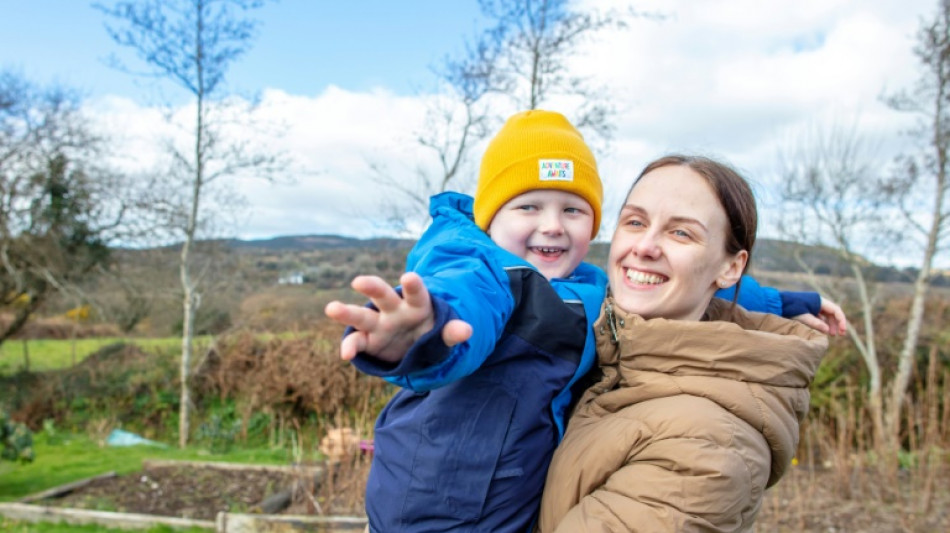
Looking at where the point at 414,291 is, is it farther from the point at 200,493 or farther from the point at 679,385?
the point at 200,493

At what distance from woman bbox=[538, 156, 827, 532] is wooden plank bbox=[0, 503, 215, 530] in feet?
18.3

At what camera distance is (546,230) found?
1.84 m

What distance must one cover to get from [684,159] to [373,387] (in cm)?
1085

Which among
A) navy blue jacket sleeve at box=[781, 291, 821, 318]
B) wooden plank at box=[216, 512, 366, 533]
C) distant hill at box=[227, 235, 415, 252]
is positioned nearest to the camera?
navy blue jacket sleeve at box=[781, 291, 821, 318]

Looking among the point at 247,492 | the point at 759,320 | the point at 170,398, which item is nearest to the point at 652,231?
the point at 759,320

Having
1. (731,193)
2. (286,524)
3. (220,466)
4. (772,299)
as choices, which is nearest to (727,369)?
(731,193)

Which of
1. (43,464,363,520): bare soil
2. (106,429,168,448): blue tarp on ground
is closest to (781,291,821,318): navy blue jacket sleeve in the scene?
(43,464,363,520): bare soil

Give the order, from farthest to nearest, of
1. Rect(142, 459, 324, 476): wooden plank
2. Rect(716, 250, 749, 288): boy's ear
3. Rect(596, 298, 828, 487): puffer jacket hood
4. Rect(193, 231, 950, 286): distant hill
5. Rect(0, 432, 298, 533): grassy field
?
1. Rect(193, 231, 950, 286): distant hill
2. Rect(142, 459, 324, 476): wooden plank
3. Rect(0, 432, 298, 533): grassy field
4. Rect(716, 250, 749, 288): boy's ear
5. Rect(596, 298, 828, 487): puffer jacket hood

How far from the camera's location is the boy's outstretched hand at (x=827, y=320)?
2.27 metres

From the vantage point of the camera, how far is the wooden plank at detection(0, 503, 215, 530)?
6156 millimetres

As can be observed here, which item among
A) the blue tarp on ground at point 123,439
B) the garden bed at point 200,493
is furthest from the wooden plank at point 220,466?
the blue tarp on ground at point 123,439

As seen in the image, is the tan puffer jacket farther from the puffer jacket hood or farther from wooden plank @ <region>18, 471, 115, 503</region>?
wooden plank @ <region>18, 471, 115, 503</region>

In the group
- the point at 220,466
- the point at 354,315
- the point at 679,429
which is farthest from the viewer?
the point at 220,466

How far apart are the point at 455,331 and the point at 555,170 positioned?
98 cm
